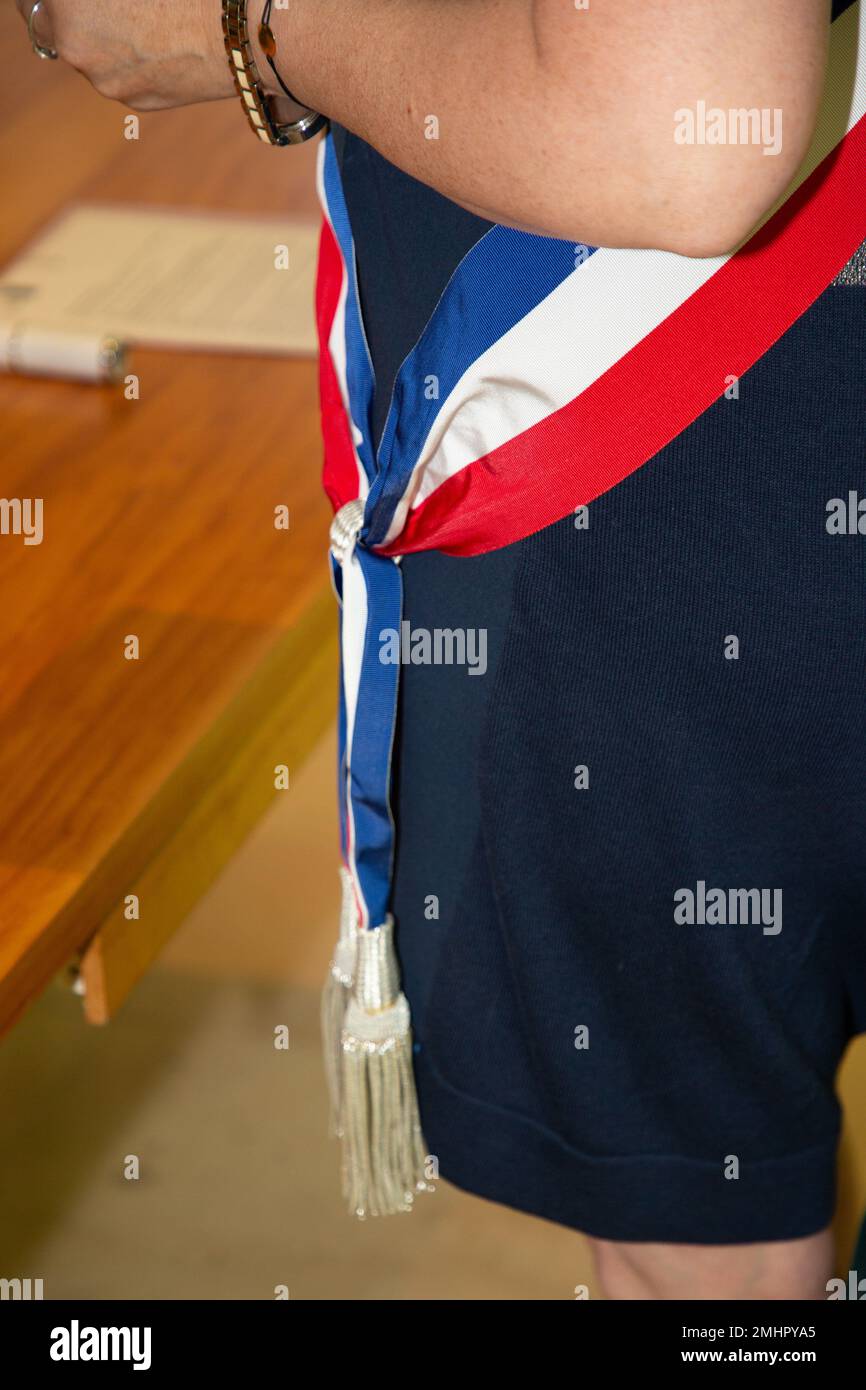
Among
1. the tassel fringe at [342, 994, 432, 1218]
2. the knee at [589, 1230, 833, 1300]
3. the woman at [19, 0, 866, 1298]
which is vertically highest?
the woman at [19, 0, 866, 1298]

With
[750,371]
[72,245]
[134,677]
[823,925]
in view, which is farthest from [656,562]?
[72,245]

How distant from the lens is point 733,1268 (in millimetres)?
881

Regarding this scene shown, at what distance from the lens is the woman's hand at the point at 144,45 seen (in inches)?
24.9

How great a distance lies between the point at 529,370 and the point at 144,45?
20 centimetres

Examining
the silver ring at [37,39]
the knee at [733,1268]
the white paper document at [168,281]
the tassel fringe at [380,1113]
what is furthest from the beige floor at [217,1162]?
the silver ring at [37,39]

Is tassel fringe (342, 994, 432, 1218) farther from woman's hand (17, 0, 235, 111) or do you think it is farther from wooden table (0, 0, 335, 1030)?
woman's hand (17, 0, 235, 111)

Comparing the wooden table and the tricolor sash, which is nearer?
the tricolor sash

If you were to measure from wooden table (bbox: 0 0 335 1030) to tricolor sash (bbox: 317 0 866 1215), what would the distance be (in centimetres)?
13

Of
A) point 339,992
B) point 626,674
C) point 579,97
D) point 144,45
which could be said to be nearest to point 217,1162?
point 339,992

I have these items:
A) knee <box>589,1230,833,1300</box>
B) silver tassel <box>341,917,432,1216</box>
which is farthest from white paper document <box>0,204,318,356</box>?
knee <box>589,1230,833,1300</box>

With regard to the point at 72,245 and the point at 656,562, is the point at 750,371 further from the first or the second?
the point at 72,245

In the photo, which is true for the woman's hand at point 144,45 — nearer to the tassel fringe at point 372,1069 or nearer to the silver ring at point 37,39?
the silver ring at point 37,39

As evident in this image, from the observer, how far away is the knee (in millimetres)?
876
